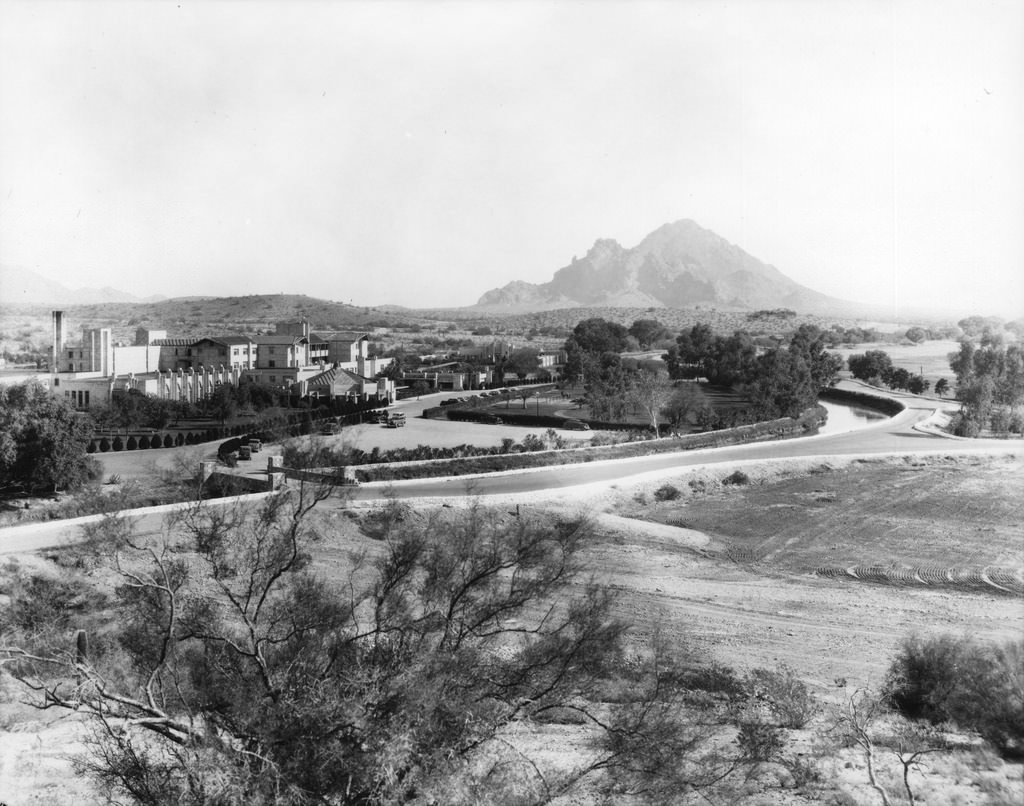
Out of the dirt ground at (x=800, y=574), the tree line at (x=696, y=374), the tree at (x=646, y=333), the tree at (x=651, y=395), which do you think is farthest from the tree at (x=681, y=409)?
the tree at (x=646, y=333)

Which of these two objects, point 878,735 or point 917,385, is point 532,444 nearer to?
point 878,735

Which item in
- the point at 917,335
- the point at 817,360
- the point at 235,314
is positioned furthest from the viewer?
the point at 235,314

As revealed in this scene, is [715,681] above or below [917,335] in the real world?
below

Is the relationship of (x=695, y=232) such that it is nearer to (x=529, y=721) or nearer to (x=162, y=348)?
(x=162, y=348)

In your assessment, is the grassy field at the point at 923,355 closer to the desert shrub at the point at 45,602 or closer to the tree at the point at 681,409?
the tree at the point at 681,409

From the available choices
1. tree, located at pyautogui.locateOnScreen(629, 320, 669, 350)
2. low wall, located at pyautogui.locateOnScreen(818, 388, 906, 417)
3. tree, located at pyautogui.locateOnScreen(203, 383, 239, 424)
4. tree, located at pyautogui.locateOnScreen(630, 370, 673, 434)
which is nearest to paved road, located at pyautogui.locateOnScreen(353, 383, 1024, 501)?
low wall, located at pyautogui.locateOnScreen(818, 388, 906, 417)

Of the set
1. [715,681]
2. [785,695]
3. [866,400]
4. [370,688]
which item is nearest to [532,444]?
[715,681]

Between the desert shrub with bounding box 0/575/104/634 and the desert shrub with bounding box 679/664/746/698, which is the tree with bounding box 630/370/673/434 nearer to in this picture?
the desert shrub with bounding box 679/664/746/698
